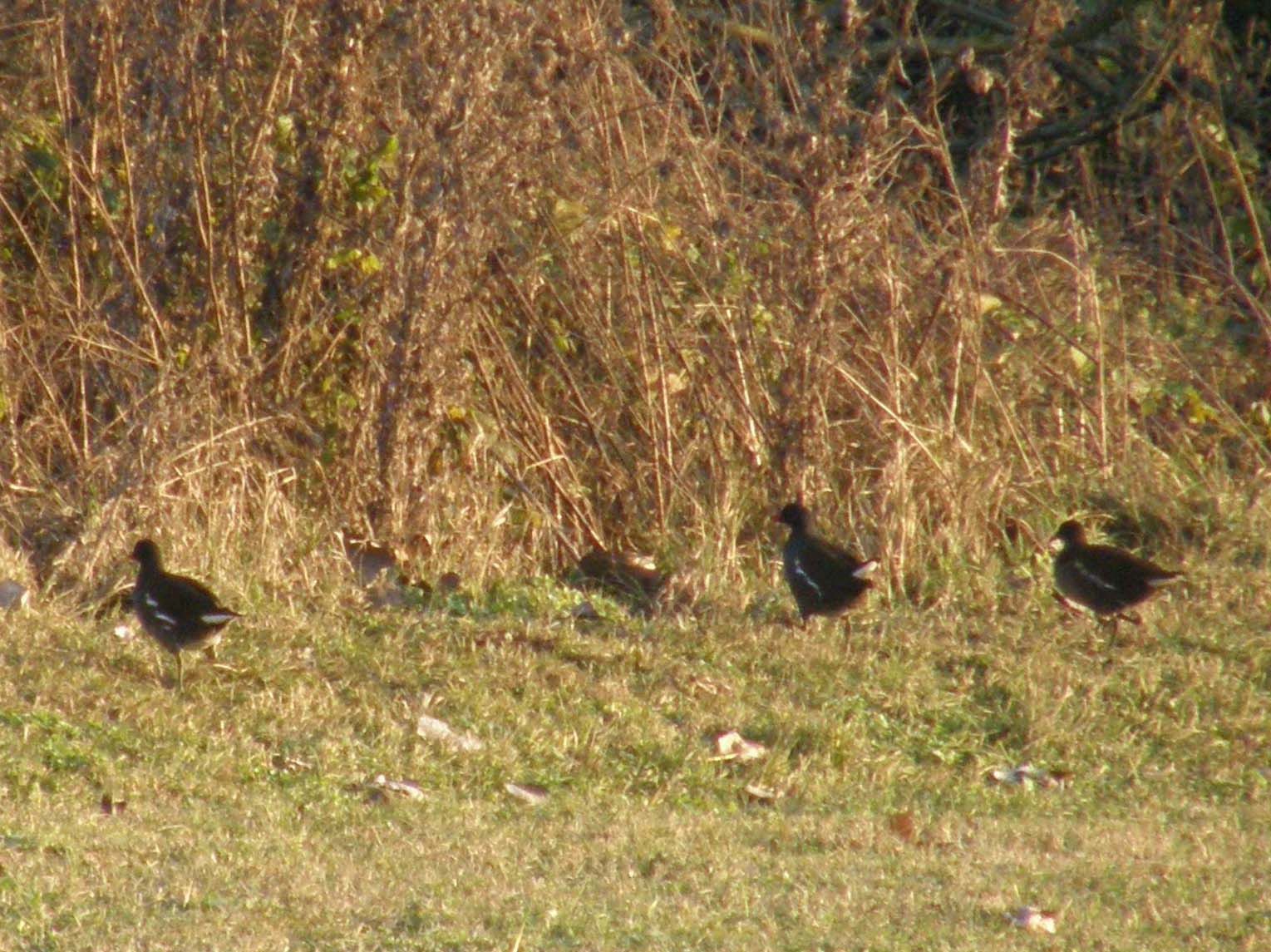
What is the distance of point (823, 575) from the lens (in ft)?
29.8

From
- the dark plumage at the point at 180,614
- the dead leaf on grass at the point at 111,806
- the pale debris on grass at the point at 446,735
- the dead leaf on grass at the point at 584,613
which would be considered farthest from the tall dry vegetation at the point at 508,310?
the dead leaf on grass at the point at 111,806

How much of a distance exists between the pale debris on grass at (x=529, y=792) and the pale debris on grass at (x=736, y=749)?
0.78 m

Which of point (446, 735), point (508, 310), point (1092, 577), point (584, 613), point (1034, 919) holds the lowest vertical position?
point (584, 613)

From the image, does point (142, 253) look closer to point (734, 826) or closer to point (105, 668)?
point (105, 668)

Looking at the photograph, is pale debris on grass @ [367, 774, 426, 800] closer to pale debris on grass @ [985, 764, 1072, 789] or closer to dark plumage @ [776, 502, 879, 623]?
pale debris on grass @ [985, 764, 1072, 789]

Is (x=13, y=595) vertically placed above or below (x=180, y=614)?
below

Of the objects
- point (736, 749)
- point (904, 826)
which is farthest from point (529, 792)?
point (904, 826)

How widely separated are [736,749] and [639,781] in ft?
1.63

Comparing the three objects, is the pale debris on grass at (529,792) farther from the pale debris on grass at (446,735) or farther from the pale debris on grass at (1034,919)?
the pale debris on grass at (1034,919)

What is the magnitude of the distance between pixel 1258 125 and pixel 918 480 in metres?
6.21

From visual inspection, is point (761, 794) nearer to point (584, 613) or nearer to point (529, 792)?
point (529, 792)

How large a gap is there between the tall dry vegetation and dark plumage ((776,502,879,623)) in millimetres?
691

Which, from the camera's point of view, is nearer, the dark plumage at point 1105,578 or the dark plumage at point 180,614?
the dark plumage at point 180,614

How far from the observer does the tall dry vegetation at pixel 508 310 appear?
9.65 m
